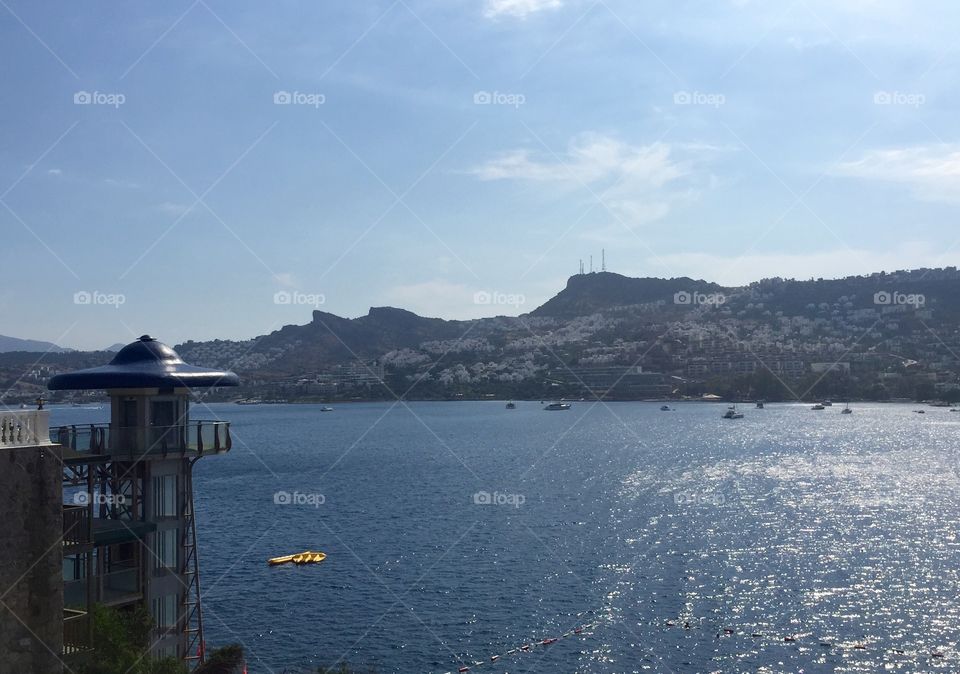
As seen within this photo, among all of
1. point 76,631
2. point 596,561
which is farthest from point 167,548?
point 596,561

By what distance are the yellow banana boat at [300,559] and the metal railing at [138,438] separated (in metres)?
26.6

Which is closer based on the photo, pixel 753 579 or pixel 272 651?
pixel 272 651

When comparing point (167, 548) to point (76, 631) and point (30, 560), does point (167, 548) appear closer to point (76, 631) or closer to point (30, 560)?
point (76, 631)

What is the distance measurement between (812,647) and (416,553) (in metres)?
21.4

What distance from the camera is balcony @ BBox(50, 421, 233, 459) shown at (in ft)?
57.7

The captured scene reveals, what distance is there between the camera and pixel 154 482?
18.6m

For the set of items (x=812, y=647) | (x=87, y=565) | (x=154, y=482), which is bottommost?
(x=812, y=647)

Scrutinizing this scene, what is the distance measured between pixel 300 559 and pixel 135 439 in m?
28.0

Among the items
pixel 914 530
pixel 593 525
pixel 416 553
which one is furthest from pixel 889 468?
pixel 416 553

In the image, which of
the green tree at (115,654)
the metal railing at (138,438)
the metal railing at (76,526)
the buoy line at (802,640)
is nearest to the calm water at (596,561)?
the buoy line at (802,640)

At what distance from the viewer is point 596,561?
43.4 metres

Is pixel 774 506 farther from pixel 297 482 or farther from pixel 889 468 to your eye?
pixel 297 482

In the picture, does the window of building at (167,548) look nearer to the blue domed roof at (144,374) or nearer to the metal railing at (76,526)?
the blue domed roof at (144,374)

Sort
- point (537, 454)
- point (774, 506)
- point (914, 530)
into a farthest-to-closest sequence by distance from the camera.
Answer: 1. point (537, 454)
2. point (774, 506)
3. point (914, 530)
